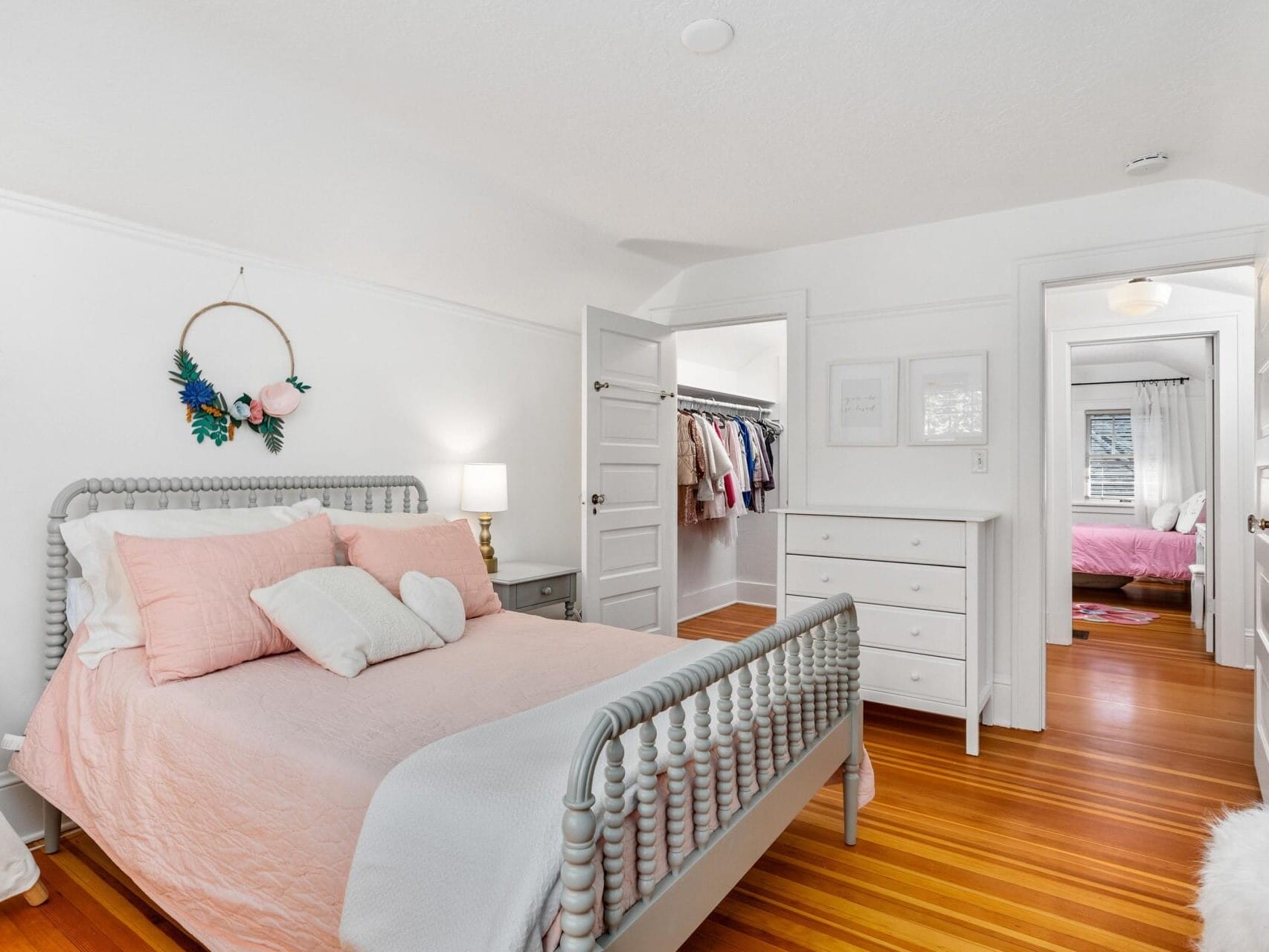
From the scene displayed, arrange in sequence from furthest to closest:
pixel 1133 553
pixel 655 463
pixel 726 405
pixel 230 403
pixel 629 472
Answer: pixel 1133 553 < pixel 726 405 < pixel 655 463 < pixel 629 472 < pixel 230 403

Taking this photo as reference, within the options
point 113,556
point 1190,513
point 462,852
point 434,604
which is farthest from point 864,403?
point 1190,513

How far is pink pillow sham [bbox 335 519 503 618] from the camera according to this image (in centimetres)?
252

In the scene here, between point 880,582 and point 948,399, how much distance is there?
989mm

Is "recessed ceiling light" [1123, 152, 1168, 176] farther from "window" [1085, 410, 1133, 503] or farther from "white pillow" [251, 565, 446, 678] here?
"window" [1085, 410, 1133, 503]

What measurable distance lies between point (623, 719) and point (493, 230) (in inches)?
106

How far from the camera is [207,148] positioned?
241 centimetres

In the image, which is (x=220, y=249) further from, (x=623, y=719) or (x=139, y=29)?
(x=623, y=719)

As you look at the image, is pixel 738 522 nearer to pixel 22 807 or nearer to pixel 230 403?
pixel 230 403

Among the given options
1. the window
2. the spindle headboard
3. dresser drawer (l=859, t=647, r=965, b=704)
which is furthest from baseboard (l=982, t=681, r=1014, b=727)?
the window

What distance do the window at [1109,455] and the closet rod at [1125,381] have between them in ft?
0.95

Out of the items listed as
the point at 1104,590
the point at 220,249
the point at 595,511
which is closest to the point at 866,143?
the point at 595,511

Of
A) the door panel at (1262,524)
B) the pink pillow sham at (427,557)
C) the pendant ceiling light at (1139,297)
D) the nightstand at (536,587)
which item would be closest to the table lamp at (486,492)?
the nightstand at (536,587)

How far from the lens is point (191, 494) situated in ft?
8.86

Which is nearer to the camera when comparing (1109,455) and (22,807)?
(22,807)
